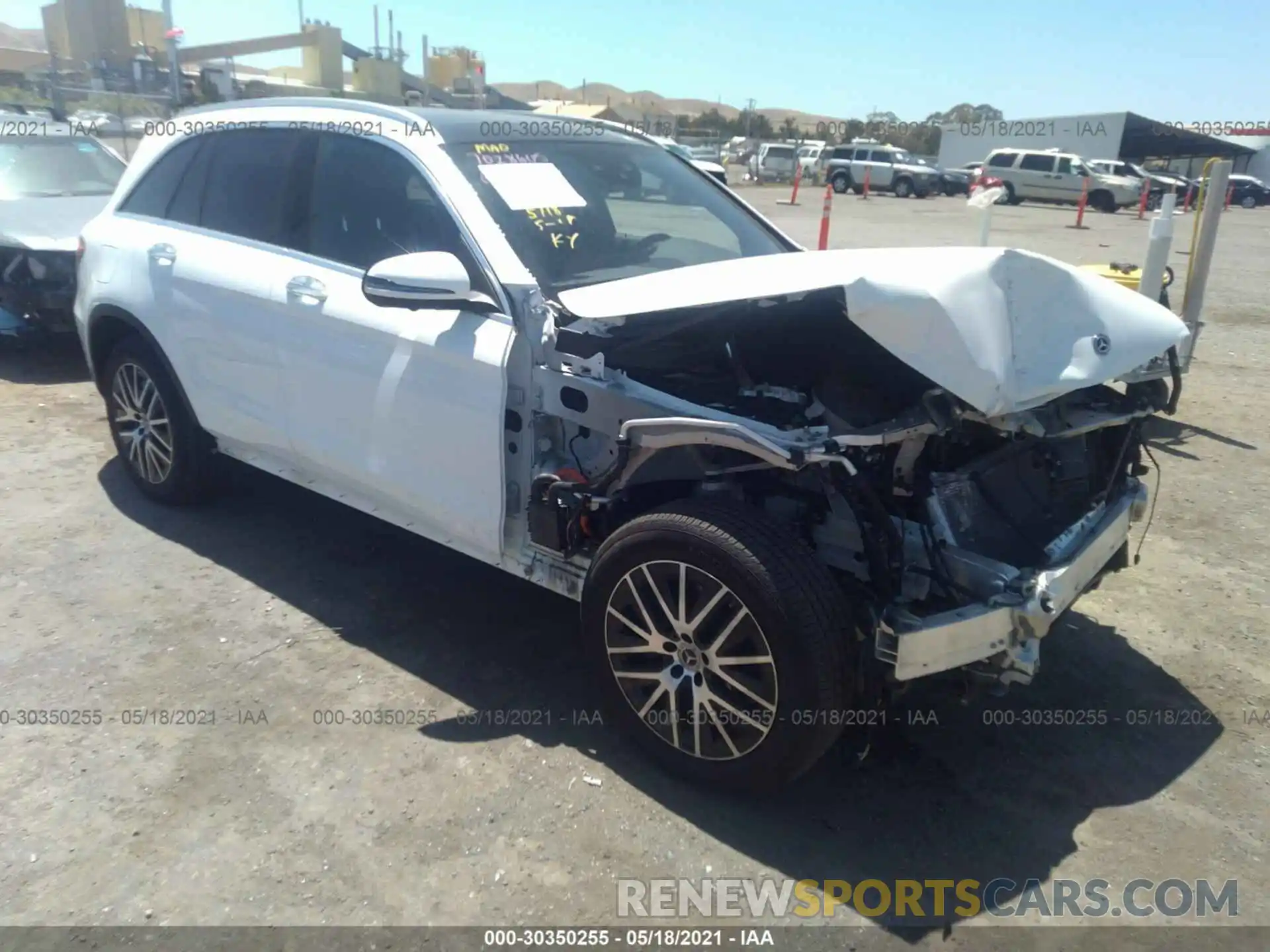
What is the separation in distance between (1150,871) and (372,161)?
11.7ft

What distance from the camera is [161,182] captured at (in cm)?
485

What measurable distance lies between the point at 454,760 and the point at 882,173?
128 feet

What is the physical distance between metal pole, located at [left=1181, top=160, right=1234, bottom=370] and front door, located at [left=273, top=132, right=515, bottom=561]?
5.60 m

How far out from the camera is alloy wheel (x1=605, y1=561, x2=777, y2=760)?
2.82 metres

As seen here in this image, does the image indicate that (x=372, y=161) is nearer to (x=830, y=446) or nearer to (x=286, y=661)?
(x=286, y=661)

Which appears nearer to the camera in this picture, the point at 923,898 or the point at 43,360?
the point at 923,898

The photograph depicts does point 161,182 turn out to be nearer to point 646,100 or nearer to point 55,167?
point 55,167

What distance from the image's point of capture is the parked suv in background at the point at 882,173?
3788 cm

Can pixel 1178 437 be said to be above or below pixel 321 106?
below

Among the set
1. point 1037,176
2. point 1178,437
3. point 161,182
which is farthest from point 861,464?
point 1037,176

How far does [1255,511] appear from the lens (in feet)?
17.6

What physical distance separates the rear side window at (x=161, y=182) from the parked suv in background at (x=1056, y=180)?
3333cm

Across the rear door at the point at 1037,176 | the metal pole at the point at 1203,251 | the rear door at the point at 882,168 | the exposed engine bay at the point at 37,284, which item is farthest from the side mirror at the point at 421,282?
the rear door at the point at 882,168

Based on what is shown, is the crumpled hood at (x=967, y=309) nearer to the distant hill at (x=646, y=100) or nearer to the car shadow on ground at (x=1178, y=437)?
the car shadow on ground at (x=1178, y=437)
